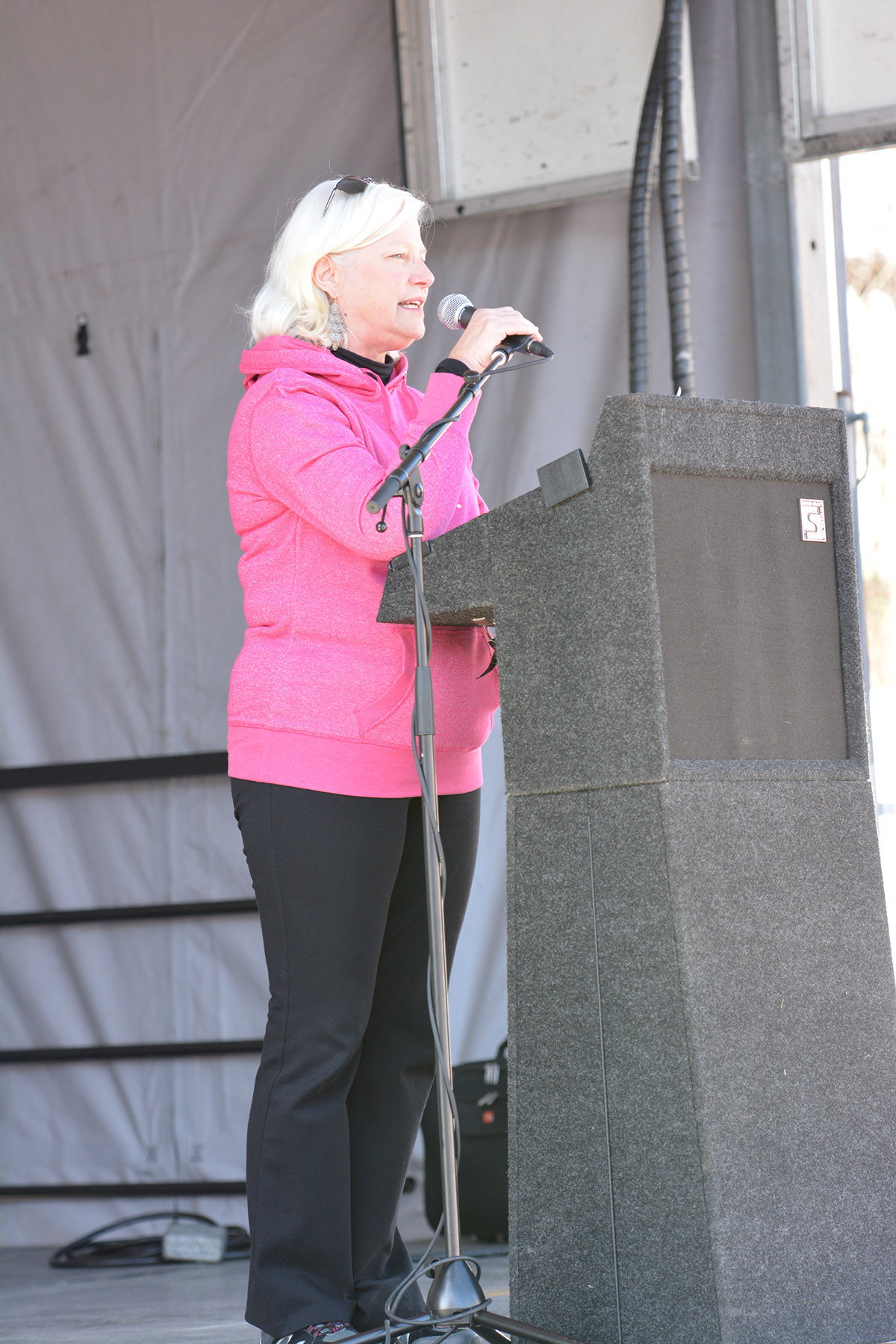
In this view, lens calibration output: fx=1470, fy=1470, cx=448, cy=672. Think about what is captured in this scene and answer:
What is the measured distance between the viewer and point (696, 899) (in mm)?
1427

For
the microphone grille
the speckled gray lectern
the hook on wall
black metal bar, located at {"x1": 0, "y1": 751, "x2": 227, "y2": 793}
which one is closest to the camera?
the speckled gray lectern

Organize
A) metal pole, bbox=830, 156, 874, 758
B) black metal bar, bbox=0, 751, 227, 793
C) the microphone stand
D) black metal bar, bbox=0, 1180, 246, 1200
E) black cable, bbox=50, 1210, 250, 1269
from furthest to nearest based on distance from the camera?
black metal bar, bbox=0, 751, 227, 793
black metal bar, bbox=0, 1180, 246, 1200
black cable, bbox=50, 1210, 250, 1269
metal pole, bbox=830, 156, 874, 758
the microphone stand

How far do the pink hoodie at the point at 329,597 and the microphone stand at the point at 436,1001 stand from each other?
10 cm

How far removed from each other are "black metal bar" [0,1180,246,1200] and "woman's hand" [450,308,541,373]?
268 centimetres

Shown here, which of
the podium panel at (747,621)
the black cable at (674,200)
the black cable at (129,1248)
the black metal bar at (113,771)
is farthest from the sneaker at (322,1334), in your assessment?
the black metal bar at (113,771)

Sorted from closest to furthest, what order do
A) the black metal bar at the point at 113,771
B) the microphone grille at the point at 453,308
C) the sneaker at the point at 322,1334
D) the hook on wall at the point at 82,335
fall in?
the sneaker at the point at 322,1334
the microphone grille at the point at 453,308
the black metal bar at the point at 113,771
the hook on wall at the point at 82,335

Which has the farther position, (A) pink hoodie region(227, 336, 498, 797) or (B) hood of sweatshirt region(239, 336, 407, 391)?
(B) hood of sweatshirt region(239, 336, 407, 391)

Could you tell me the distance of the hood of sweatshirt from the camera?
1896 mm

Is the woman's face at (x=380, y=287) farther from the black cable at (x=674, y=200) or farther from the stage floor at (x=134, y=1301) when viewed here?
the stage floor at (x=134, y=1301)

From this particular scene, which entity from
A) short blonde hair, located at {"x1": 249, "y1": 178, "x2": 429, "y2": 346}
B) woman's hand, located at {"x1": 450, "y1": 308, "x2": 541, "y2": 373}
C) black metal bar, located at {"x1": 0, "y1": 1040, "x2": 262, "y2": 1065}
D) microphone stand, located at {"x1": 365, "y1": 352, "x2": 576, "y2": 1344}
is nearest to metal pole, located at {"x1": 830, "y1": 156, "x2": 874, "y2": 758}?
short blonde hair, located at {"x1": 249, "y1": 178, "x2": 429, "y2": 346}

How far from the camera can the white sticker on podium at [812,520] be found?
1.57m

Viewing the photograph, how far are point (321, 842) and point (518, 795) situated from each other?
0.28 m

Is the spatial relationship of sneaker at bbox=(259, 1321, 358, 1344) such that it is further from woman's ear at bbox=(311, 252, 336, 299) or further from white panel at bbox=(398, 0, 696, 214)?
white panel at bbox=(398, 0, 696, 214)

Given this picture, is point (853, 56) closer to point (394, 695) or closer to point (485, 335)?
point (485, 335)
